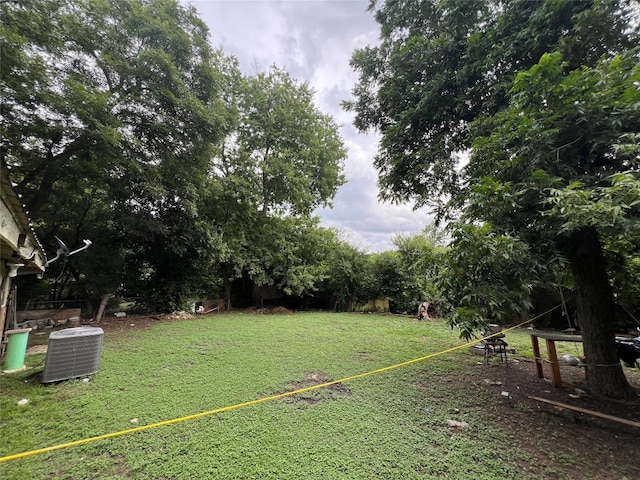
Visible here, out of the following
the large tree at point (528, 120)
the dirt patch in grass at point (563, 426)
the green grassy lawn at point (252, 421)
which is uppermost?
Result: the large tree at point (528, 120)

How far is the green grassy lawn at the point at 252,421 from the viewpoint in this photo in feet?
5.95

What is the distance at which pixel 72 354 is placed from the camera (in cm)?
312

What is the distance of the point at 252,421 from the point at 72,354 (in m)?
2.58

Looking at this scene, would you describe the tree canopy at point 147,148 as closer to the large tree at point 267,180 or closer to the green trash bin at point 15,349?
the large tree at point 267,180

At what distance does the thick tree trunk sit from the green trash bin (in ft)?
23.2

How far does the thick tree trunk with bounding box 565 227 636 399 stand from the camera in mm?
3043

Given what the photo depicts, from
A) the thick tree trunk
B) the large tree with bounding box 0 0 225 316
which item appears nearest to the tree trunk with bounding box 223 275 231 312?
the large tree with bounding box 0 0 225 316

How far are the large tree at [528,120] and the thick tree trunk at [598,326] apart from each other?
0.5 inches

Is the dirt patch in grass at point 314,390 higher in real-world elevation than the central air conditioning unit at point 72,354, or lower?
lower

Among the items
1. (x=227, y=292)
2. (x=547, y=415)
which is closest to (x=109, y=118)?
(x=227, y=292)

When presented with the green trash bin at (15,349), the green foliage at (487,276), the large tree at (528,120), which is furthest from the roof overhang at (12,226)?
the large tree at (528,120)

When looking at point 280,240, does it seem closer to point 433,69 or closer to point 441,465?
point 433,69

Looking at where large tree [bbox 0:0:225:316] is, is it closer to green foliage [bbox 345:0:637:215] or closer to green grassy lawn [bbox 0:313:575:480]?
green grassy lawn [bbox 0:313:575:480]

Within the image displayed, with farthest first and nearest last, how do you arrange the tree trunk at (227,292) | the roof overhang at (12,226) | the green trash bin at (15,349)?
the tree trunk at (227,292)
the green trash bin at (15,349)
the roof overhang at (12,226)
